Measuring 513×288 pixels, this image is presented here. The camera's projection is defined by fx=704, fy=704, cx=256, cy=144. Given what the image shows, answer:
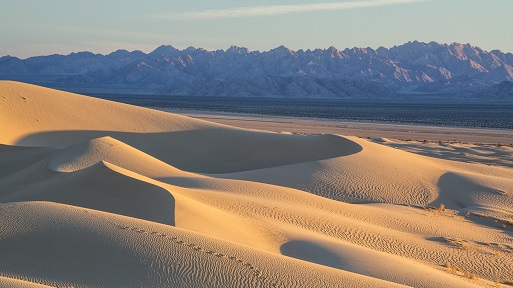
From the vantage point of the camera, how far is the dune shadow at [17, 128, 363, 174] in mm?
26016

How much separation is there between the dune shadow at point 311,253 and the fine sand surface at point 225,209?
34 mm

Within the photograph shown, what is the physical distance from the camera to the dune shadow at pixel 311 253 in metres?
11.1

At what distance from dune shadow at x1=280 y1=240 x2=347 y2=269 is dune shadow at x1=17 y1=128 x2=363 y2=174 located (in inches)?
511

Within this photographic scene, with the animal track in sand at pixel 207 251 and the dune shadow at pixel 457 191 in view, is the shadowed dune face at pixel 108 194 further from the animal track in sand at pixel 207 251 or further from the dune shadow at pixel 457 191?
the dune shadow at pixel 457 191

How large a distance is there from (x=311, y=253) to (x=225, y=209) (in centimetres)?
326

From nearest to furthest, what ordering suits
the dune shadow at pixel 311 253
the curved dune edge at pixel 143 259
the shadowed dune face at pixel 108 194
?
the curved dune edge at pixel 143 259 < the dune shadow at pixel 311 253 < the shadowed dune face at pixel 108 194

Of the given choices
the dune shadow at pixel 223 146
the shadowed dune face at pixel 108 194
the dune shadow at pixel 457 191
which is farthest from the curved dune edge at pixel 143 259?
the dune shadow at pixel 223 146

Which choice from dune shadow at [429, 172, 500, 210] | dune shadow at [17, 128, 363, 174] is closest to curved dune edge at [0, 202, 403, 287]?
dune shadow at [429, 172, 500, 210]

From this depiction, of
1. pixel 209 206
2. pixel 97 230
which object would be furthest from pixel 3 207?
pixel 209 206

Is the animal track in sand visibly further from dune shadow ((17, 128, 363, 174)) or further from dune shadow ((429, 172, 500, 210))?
dune shadow ((17, 128, 363, 174))

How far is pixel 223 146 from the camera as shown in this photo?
28297mm

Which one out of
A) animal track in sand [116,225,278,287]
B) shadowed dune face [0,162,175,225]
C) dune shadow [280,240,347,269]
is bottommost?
dune shadow [280,240,347,269]

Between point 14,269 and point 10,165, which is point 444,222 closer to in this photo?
point 14,269

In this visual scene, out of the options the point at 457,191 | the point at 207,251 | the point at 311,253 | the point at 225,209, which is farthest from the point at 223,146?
the point at 207,251
